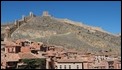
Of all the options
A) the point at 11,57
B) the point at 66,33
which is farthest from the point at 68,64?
the point at 66,33

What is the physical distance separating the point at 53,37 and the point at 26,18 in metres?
11.6

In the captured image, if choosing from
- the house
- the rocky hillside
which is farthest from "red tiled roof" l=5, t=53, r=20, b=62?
the rocky hillside

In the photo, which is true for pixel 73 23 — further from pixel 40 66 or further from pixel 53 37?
pixel 40 66

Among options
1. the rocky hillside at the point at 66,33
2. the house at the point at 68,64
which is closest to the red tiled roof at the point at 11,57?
the house at the point at 68,64

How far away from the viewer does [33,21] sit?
230 ft

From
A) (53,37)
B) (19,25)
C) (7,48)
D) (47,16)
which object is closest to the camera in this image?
(7,48)

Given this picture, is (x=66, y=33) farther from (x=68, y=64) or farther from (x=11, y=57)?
(x=11, y=57)

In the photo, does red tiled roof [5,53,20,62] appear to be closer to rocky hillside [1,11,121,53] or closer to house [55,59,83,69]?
house [55,59,83,69]

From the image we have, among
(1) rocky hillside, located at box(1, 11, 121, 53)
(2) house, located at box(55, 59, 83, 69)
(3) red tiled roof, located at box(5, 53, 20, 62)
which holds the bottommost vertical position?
(2) house, located at box(55, 59, 83, 69)

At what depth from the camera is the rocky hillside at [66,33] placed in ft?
195

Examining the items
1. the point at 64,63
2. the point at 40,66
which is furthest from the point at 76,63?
the point at 40,66

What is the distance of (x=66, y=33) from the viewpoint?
6769 centimetres

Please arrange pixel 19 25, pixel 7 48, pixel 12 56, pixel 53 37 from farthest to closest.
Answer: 1. pixel 19 25
2. pixel 53 37
3. pixel 7 48
4. pixel 12 56

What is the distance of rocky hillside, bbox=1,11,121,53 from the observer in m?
59.5
